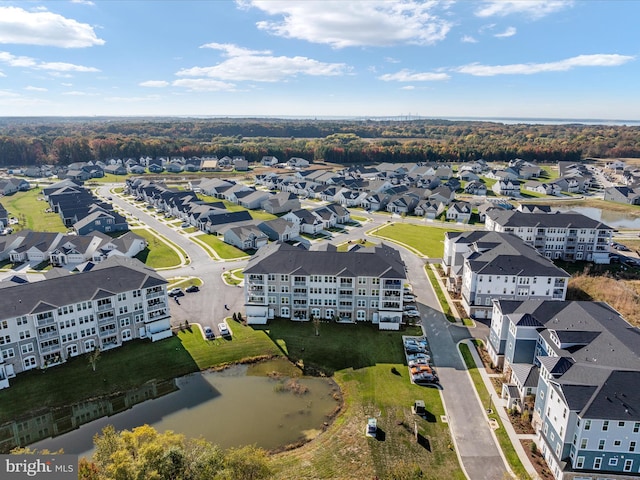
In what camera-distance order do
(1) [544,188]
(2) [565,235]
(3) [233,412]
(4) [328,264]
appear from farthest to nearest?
(1) [544,188]
(2) [565,235]
(4) [328,264]
(3) [233,412]

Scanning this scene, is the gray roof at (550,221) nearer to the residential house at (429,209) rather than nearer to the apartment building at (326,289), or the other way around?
the residential house at (429,209)

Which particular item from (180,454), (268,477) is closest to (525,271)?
(268,477)

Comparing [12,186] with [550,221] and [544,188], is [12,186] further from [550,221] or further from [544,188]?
[544,188]

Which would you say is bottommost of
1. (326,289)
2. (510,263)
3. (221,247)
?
(221,247)

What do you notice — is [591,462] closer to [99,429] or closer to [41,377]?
[99,429]

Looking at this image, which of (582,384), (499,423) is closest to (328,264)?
(499,423)

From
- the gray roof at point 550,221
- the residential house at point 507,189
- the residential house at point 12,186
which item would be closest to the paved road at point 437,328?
the gray roof at point 550,221
